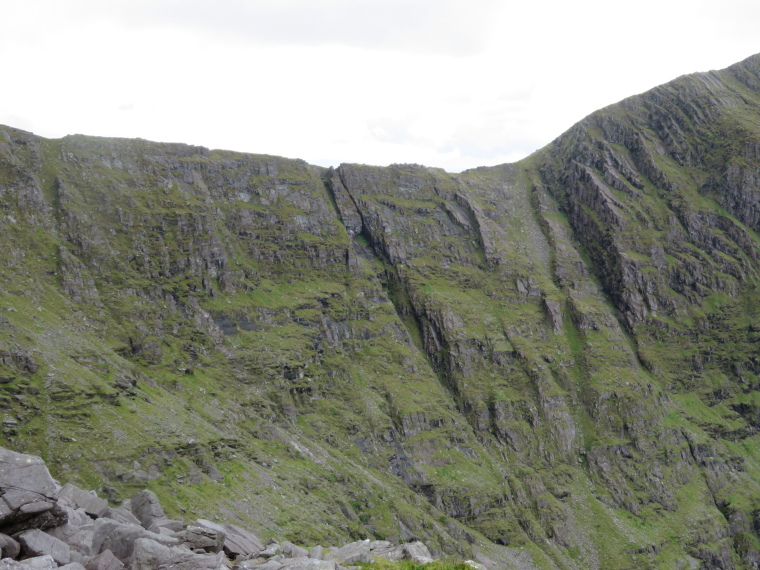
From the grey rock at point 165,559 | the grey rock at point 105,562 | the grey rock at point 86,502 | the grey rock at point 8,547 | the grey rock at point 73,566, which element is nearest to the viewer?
the grey rock at point 73,566

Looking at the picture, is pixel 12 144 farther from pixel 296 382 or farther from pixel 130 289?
pixel 296 382

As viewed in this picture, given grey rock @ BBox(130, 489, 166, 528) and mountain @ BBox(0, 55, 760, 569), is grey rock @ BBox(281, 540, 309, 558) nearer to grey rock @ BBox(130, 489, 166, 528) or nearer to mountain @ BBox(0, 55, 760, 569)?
grey rock @ BBox(130, 489, 166, 528)

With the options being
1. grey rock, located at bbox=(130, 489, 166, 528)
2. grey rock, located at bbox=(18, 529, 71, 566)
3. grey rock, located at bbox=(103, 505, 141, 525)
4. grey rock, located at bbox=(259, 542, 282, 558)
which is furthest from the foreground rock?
grey rock, located at bbox=(130, 489, 166, 528)

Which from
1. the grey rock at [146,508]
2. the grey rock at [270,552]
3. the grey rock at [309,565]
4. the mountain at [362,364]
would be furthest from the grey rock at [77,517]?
the mountain at [362,364]

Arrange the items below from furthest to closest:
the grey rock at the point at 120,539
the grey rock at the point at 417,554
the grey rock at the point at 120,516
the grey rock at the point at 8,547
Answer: the grey rock at the point at 120,516 < the grey rock at the point at 417,554 < the grey rock at the point at 120,539 < the grey rock at the point at 8,547

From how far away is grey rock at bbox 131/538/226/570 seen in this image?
24750mm

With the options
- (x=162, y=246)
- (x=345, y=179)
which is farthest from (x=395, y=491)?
(x=345, y=179)

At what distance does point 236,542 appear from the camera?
34.2m

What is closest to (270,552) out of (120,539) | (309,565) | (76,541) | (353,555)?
(353,555)

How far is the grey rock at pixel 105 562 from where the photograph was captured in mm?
24484

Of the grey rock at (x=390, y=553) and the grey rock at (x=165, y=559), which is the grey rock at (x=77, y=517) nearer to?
the grey rock at (x=165, y=559)

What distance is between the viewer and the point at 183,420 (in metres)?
95.2

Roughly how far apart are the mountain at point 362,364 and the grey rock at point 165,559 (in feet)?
176

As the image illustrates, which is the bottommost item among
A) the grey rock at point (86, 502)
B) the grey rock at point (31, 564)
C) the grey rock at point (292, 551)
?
the grey rock at point (292, 551)
